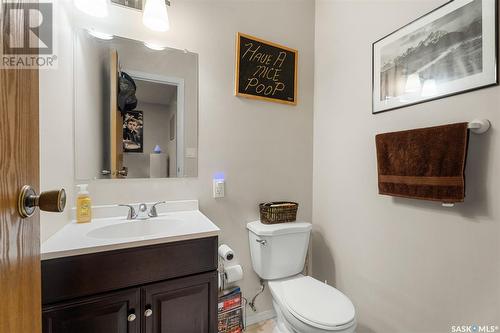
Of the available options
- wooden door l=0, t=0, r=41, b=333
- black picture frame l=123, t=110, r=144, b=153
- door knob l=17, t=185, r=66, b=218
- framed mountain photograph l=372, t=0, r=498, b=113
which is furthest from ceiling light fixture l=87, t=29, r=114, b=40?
framed mountain photograph l=372, t=0, r=498, b=113

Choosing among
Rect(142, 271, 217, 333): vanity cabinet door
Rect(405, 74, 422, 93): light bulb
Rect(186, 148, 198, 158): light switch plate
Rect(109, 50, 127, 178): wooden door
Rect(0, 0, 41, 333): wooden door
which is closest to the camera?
Rect(0, 0, 41, 333): wooden door

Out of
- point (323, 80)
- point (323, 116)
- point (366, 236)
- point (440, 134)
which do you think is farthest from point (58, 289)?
point (323, 80)

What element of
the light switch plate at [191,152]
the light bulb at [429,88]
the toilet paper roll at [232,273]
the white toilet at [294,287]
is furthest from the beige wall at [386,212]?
the light switch plate at [191,152]

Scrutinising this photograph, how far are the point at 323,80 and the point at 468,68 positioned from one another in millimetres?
918

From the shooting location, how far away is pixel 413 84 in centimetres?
123

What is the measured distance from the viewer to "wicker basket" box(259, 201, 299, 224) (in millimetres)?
1569

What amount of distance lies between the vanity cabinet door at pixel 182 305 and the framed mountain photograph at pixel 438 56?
4.54 ft

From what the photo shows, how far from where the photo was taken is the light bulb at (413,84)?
3.96ft

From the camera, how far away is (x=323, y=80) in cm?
181

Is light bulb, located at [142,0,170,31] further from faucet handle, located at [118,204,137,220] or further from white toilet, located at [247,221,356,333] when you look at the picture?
white toilet, located at [247,221,356,333]

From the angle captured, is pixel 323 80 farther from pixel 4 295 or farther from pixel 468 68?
pixel 4 295

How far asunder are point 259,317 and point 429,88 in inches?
71.5

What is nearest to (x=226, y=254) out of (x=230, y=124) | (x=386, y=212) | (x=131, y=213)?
(x=131, y=213)

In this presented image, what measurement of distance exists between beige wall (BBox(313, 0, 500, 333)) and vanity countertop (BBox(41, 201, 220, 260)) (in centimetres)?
100
